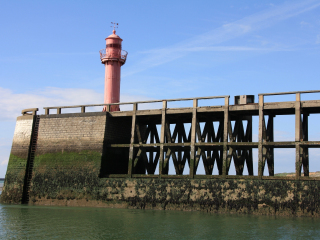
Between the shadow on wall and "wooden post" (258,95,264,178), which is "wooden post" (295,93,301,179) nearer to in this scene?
"wooden post" (258,95,264,178)

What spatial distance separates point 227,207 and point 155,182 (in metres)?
4.16

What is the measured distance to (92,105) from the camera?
85.8 ft

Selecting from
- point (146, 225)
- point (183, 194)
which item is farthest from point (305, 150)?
point (146, 225)

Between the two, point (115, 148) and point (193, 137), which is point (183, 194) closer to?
point (193, 137)

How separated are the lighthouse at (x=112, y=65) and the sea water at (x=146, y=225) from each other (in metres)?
11.0

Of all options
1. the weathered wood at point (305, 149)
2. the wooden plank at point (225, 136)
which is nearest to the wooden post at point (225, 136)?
the wooden plank at point (225, 136)

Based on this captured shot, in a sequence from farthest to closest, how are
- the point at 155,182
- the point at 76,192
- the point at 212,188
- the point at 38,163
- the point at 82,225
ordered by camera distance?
the point at 38,163 < the point at 76,192 < the point at 155,182 < the point at 212,188 < the point at 82,225

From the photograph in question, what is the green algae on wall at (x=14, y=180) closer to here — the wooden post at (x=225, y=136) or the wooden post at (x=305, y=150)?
the wooden post at (x=225, y=136)

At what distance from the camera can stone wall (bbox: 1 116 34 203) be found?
26641mm

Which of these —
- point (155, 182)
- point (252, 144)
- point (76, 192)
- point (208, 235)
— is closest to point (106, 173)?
point (76, 192)

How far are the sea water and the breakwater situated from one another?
986mm

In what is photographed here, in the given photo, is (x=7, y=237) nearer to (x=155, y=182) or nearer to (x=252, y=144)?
(x=155, y=182)

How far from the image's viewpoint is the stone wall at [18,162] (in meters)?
26.6

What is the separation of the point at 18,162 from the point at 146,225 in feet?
43.5
